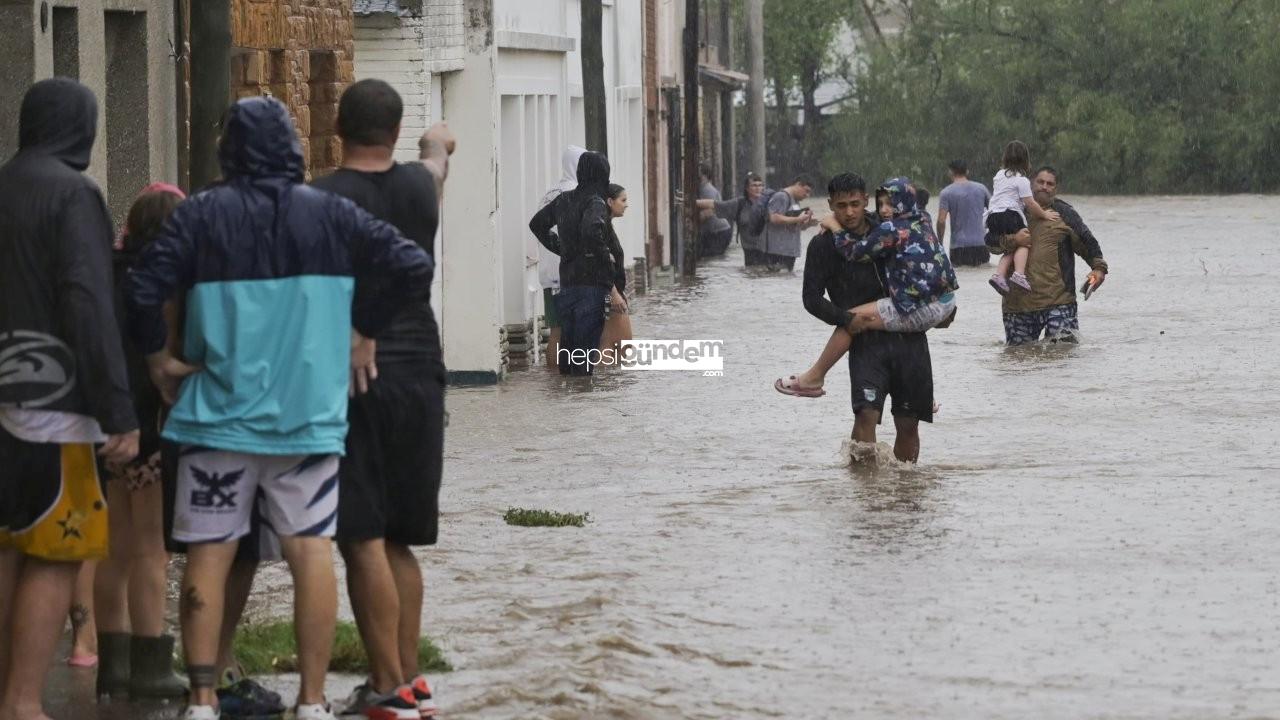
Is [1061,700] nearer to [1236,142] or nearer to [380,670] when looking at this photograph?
[380,670]

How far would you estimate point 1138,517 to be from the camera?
11250 mm

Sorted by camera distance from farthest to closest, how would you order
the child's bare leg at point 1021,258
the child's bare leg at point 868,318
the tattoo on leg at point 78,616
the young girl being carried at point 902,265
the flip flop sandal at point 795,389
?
the child's bare leg at point 1021,258
the flip flop sandal at point 795,389
the child's bare leg at point 868,318
the young girl being carried at point 902,265
the tattoo on leg at point 78,616

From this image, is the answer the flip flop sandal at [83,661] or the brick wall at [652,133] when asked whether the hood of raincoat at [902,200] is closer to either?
the flip flop sandal at [83,661]

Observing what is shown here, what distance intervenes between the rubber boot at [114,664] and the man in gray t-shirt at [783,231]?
2883cm

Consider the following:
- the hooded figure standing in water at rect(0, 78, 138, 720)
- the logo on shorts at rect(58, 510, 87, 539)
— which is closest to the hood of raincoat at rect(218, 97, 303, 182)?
the hooded figure standing in water at rect(0, 78, 138, 720)

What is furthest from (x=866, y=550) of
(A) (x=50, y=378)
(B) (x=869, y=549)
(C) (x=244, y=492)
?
(A) (x=50, y=378)

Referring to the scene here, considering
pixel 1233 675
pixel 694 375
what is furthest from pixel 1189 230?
pixel 1233 675

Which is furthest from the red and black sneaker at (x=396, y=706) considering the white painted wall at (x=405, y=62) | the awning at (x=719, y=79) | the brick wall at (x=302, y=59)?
the awning at (x=719, y=79)

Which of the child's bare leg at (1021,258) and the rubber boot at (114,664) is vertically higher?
the child's bare leg at (1021,258)

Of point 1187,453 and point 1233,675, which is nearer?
point 1233,675

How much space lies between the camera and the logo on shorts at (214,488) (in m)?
6.44

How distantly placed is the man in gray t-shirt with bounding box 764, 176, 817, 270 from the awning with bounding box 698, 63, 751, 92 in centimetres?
1115

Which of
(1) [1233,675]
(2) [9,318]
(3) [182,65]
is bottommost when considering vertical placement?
(1) [1233,675]

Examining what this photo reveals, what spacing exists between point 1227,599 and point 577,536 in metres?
3.03
